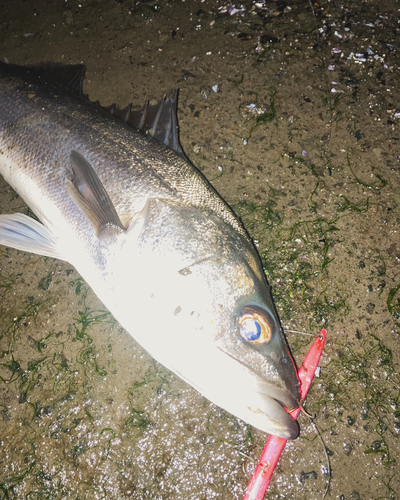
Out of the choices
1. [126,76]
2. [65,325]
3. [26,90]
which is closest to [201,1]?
[126,76]

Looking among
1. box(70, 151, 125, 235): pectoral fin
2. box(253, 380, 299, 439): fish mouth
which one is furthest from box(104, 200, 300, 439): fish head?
box(70, 151, 125, 235): pectoral fin

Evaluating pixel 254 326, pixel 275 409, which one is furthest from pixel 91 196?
pixel 275 409

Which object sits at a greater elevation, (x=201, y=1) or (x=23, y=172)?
(x=201, y=1)

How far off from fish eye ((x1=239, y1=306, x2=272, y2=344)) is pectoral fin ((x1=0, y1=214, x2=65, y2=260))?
4.52ft

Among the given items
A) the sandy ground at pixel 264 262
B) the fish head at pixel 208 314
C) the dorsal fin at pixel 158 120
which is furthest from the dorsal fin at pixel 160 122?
the fish head at pixel 208 314

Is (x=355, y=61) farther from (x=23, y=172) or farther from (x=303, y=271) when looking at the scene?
(x=23, y=172)

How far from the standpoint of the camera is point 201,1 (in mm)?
3490

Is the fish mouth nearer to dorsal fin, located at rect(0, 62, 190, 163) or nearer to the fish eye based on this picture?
the fish eye

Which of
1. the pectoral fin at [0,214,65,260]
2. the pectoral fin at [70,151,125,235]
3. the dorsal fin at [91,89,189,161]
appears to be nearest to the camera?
the pectoral fin at [70,151,125,235]

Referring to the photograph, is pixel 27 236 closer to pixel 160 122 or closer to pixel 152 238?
pixel 152 238

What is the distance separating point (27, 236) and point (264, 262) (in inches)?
71.1

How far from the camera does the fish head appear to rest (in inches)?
67.6

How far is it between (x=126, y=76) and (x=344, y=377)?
3.34 metres

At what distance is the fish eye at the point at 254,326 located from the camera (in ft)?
5.86
